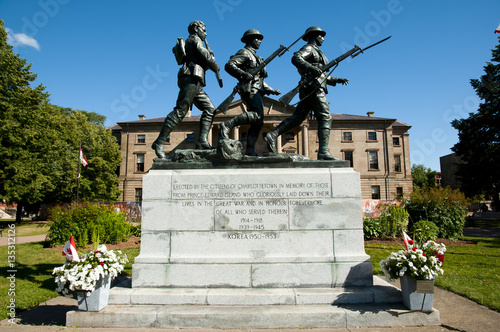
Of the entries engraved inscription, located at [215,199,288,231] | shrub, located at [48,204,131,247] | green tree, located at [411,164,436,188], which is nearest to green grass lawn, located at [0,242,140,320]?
shrub, located at [48,204,131,247]

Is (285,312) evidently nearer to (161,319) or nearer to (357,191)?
(161,319)

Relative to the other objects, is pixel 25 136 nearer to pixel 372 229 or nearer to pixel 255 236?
pixel 372 229

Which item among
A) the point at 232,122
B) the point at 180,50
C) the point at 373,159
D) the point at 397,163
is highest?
the point at 373,159

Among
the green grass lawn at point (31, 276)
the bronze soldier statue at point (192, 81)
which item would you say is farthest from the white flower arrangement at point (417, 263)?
the green grass lawn at point (31, 276)

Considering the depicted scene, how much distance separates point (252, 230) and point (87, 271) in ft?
8.79

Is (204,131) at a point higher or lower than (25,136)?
lower

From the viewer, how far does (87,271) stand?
4770 millimetres

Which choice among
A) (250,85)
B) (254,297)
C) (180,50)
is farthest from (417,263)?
(180,50)

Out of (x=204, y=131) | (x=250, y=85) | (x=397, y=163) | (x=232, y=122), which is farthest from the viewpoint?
(x=397, y=163)

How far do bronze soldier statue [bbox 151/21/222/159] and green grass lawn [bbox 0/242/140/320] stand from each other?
147 inches

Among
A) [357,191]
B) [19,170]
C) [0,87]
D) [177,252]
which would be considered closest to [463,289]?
[357,191]

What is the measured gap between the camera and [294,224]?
18.4ft

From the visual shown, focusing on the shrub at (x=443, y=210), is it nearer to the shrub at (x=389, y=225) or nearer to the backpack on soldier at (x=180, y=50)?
the shrub at (x=389, y=225)

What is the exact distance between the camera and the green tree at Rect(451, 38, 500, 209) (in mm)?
30953
